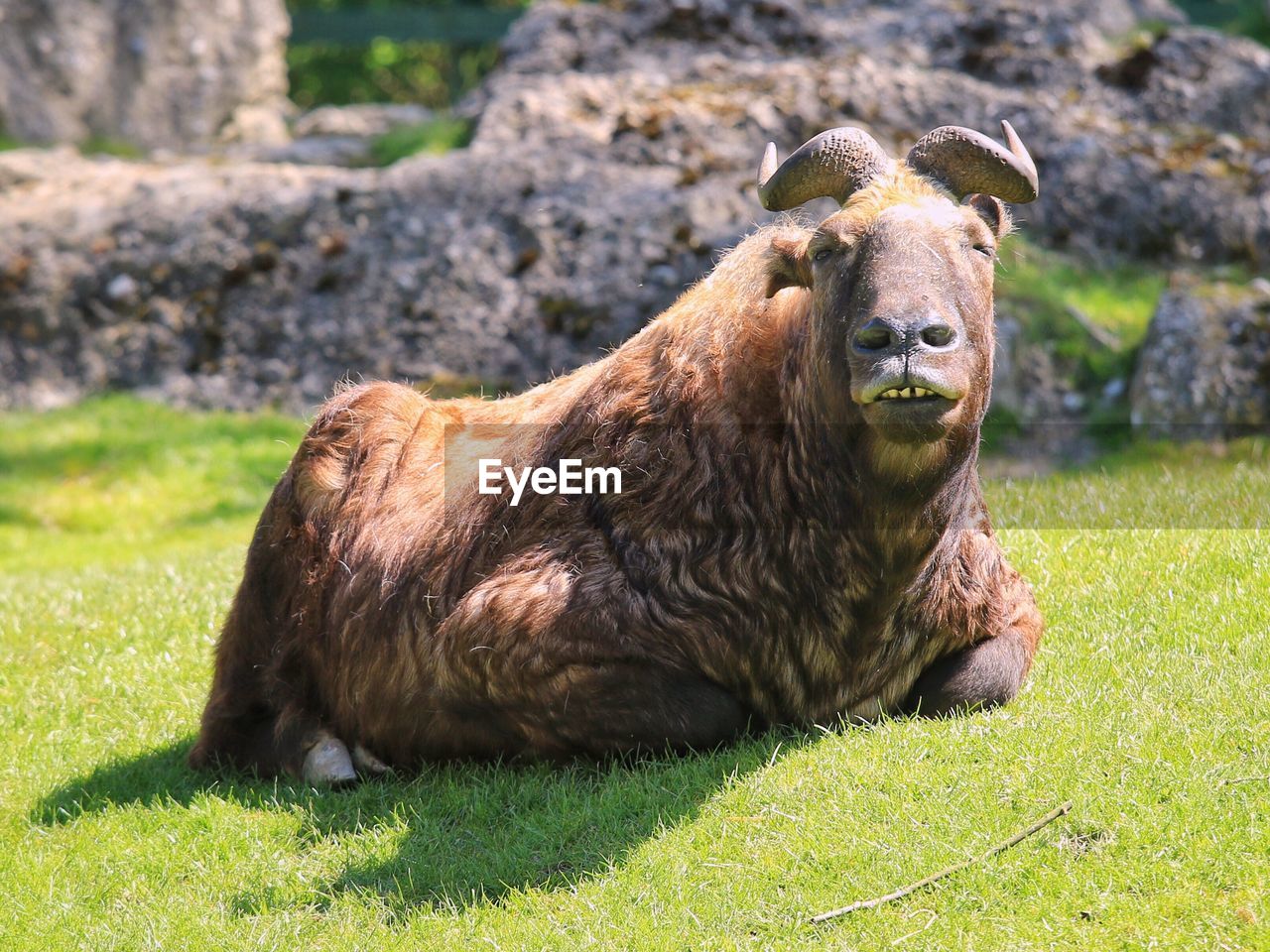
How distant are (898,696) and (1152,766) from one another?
1064 millimetres

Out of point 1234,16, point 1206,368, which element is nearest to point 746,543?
point 1206,368

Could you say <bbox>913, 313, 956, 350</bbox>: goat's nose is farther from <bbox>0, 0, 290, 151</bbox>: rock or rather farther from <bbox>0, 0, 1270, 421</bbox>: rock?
<bbox>0, 0, 290, 151</bbox>: rock

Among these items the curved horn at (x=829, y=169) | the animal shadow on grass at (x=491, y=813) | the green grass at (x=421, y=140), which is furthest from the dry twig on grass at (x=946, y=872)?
the green grass at (x=421, y=140)

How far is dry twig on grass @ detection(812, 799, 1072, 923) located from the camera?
4.54 meters

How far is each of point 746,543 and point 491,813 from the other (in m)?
1.36

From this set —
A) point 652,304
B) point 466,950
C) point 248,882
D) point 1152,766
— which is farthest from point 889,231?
point 652,304

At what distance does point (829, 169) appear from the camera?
18.5ft

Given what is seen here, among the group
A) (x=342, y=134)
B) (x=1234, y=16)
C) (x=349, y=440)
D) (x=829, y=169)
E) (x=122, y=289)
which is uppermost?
(x=829, y=169)

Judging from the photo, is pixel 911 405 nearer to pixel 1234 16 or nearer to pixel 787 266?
pixel 787 266

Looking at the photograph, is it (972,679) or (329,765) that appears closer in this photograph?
(972,679)

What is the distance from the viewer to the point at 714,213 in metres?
14.4

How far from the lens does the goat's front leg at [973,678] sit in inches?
223

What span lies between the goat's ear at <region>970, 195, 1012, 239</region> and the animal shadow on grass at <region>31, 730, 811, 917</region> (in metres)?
2.07

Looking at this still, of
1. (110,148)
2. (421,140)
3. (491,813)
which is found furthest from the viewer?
(110,148)
